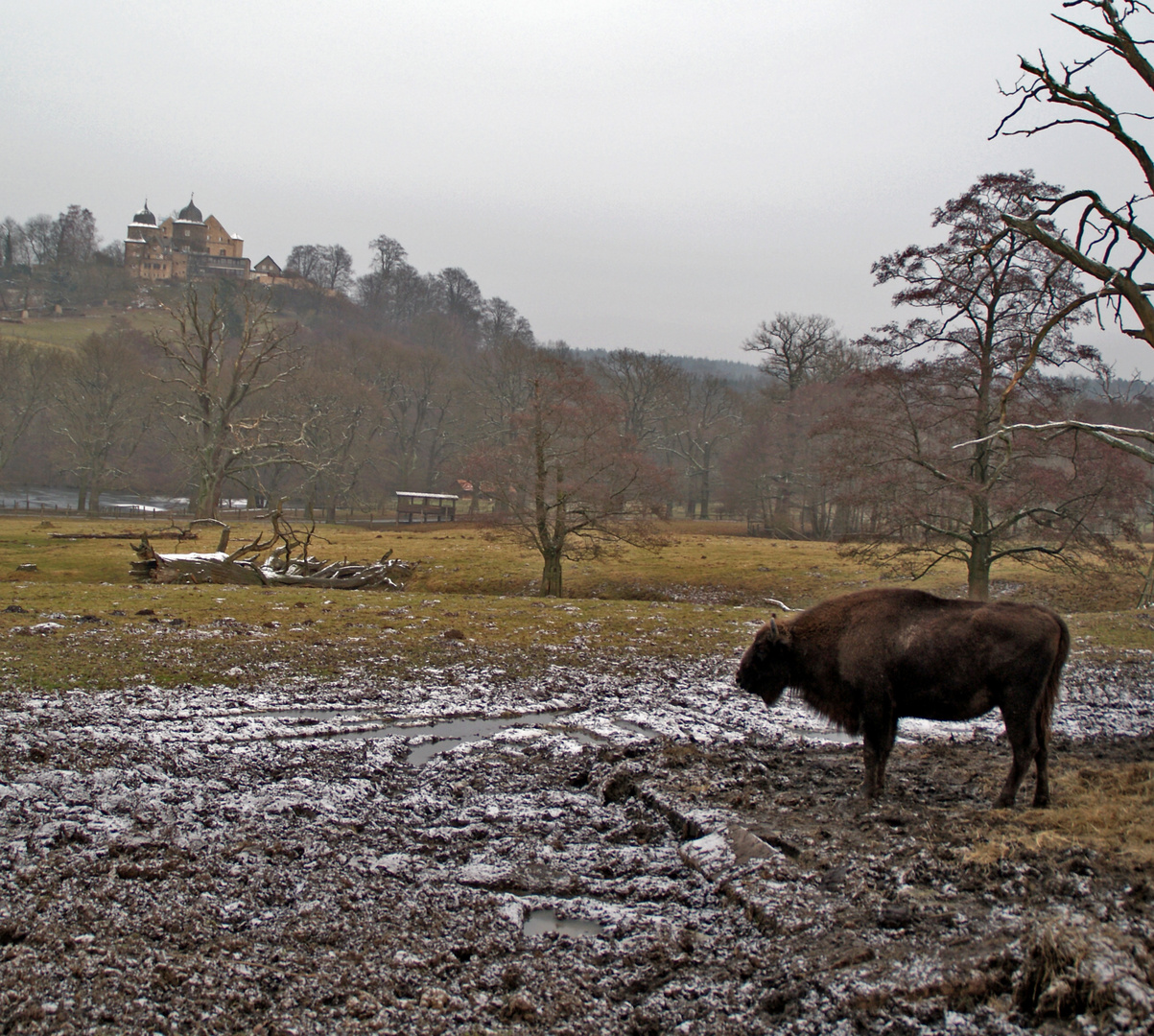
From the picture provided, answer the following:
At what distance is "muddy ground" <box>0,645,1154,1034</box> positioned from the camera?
4.13 m

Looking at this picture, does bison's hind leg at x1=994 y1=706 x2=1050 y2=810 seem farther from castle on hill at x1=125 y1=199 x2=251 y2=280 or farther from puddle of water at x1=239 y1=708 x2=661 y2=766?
castle on hill at x1=125 y1=199 x2=251 y2=280

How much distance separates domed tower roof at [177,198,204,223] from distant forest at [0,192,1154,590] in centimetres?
1655

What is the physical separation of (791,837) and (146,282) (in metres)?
147

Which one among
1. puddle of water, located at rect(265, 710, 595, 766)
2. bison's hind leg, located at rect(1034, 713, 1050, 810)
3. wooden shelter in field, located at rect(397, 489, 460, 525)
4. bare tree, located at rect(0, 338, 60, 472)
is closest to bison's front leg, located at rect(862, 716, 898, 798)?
bison's hind leg, located at rect(1034, 713, 1050, 810)

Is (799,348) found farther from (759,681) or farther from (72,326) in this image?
(72,326)

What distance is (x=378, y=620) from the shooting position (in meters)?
16.9

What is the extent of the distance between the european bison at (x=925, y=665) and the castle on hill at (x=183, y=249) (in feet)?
461

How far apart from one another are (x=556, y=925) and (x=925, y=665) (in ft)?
13.4

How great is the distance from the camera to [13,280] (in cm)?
12781

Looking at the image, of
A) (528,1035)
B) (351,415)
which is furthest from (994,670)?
(351,415)

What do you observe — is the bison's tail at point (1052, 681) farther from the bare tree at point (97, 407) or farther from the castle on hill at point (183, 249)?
the castle on hill at point (183, 249)

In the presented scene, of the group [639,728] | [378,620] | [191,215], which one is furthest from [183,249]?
[639,728]

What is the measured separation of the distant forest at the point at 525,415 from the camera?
21250 millimetres

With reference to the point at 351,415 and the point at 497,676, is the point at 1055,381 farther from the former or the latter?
the point at 351,415
